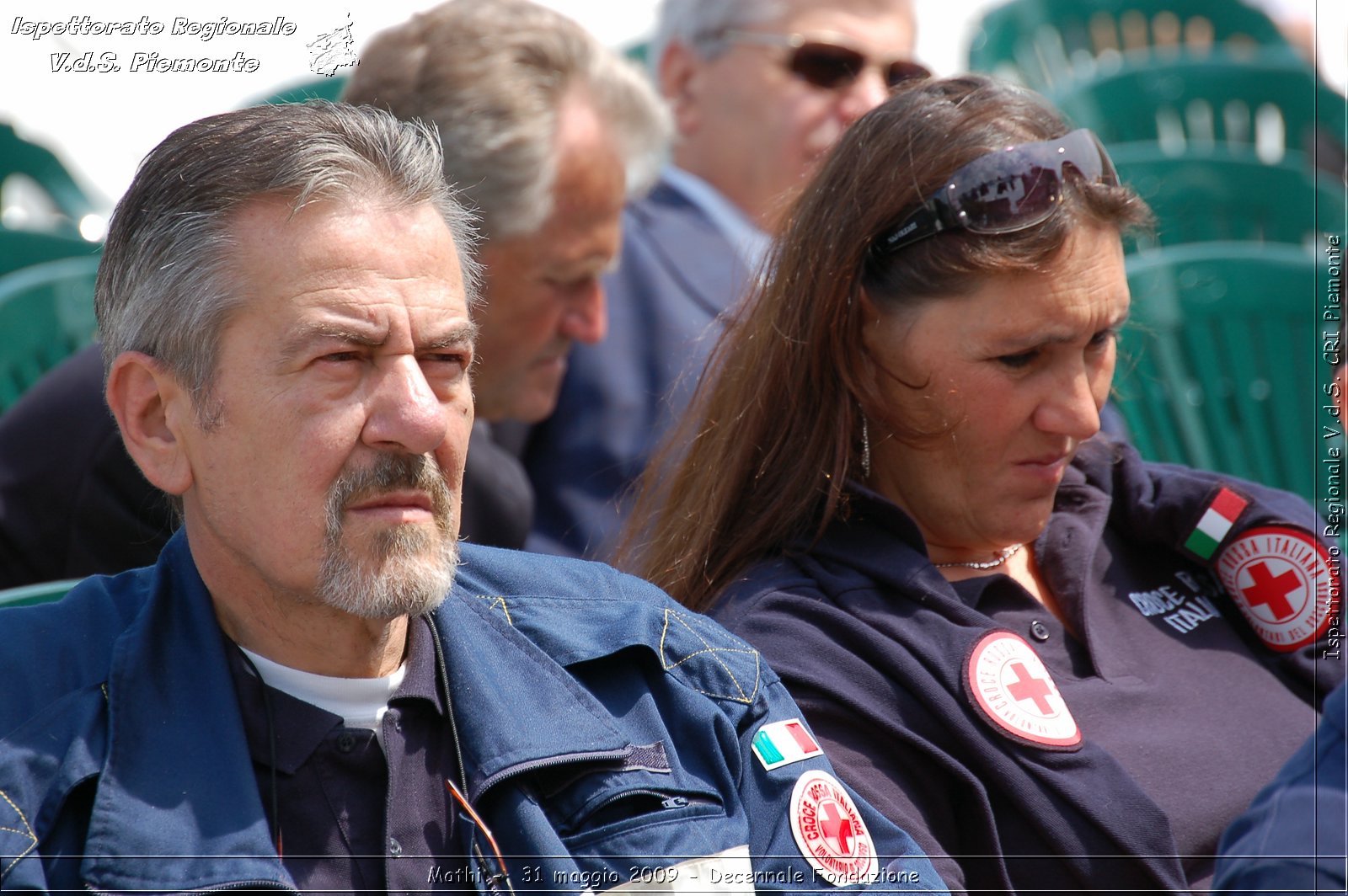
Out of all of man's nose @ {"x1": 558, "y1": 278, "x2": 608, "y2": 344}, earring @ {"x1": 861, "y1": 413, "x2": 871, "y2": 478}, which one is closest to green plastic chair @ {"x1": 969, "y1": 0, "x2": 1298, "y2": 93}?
man's nose @ {"x1": 558, "y1": 278, "x2": 608, "y2": 344}

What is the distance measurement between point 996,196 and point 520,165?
4.10 feet

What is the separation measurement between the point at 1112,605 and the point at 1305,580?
33 cm

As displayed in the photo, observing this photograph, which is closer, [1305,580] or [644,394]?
[1305,580]

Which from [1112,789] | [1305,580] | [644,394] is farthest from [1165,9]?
[1112,789]

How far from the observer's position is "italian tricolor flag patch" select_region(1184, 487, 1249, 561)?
2.42 meters

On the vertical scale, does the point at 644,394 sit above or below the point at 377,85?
below

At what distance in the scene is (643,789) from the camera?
5.63 ft

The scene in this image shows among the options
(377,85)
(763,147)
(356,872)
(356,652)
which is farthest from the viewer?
(763,147)

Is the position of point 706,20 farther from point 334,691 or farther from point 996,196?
point 334,691

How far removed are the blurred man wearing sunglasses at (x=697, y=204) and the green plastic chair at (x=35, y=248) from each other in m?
1.18

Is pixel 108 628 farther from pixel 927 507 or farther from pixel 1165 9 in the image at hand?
pixel 1165 9

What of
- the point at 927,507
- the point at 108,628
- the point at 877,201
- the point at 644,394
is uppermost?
the point at 877,201

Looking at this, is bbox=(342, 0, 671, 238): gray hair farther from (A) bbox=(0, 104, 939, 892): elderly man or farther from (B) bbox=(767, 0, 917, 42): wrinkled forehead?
(A) bbox=(0, 104, 939, 892): elderly man

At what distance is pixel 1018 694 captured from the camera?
6.83 ft
